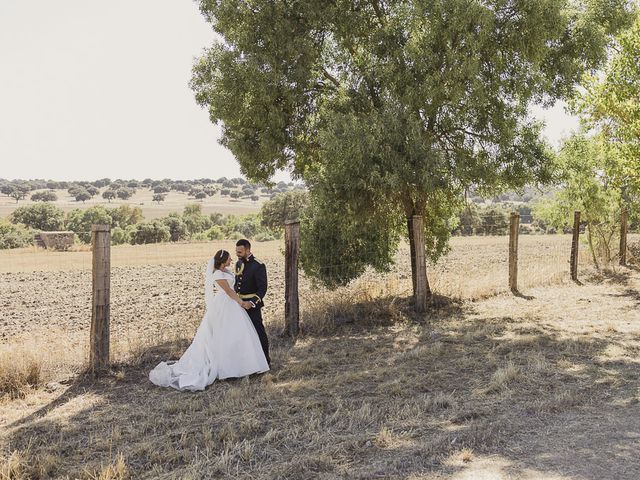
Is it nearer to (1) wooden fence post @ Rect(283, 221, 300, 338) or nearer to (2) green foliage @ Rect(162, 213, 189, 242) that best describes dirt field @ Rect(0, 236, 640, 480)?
(1) wooden fence post @ Rect(283, 221, 300, 338)

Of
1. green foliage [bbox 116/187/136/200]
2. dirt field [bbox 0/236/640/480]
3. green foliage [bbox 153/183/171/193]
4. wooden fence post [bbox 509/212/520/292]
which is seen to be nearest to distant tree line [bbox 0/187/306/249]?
wooden fence post [bbox 509/212/520/292]

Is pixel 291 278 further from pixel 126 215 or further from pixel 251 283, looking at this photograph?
pixel 126 215

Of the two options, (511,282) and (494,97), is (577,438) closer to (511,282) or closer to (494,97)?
(494,97)

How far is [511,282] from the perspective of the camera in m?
15.8

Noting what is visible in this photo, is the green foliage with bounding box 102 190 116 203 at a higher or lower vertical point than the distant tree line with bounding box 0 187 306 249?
higher

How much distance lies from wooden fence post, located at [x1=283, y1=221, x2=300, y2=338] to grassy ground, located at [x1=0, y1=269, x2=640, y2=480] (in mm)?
545

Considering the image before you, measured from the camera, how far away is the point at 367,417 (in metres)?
6.04

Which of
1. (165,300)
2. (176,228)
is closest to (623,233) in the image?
(165,300)

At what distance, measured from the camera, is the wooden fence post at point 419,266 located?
12979mm

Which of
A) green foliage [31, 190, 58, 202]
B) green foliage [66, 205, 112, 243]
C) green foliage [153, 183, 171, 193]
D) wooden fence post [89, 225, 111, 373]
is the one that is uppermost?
green foliage [153, 183, 171, 193]

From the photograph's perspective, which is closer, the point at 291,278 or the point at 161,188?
the point at 291,278

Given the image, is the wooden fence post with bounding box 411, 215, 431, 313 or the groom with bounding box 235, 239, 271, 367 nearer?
the groom with bounding box 235, 239, 271, 367

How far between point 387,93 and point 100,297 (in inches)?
276

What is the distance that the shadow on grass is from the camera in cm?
492
